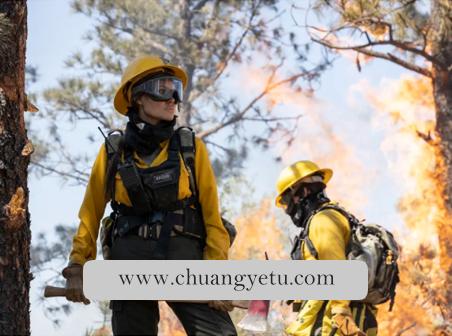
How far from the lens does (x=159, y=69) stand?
422 cm

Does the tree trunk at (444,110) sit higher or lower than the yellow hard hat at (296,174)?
higher

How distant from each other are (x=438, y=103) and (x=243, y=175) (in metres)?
14.6

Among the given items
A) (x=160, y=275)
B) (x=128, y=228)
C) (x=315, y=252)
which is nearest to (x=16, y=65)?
(x=128, y=228)

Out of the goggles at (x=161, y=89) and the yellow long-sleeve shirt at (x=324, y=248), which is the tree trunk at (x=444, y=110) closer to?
the yellow long-sleeve shirt at (x=324, y=248)

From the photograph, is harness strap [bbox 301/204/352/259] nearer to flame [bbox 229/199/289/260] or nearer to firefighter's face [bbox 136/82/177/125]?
firefighter's face [bbox 136/82/177/125]

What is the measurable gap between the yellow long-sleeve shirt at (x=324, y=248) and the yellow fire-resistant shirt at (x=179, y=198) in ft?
3.82

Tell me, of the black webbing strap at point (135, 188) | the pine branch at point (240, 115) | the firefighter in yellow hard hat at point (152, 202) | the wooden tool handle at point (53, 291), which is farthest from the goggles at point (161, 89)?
the pine branch at point (240, 115)

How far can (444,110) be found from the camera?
12.0 m

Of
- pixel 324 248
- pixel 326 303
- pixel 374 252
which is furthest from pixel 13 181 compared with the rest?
pixel 374 252

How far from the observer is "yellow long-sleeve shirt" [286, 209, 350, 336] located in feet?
16.4

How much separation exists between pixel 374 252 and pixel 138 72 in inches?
76.6

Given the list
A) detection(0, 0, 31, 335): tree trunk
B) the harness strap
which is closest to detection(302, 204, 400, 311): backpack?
the harness strap

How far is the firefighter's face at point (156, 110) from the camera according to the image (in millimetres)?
4117

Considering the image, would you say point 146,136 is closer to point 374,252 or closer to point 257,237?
point 374,252
